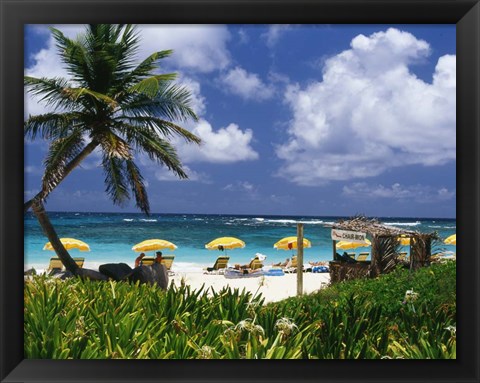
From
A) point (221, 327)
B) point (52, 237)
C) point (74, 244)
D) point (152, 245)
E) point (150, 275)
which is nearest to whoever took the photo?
point (221, 327)

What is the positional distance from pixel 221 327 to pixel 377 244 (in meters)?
4.29

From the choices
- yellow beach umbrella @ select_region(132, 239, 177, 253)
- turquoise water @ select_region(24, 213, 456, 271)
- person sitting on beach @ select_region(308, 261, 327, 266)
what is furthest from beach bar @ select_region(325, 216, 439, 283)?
person sitting on beach @ select_region(308, 261, 327, 266)

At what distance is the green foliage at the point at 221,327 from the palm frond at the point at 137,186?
157 centimetres

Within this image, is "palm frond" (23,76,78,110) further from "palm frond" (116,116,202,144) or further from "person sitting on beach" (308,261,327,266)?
"person sitting on beach" (308,261,327,266)

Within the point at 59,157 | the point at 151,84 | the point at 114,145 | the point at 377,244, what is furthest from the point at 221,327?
the point at 377,244

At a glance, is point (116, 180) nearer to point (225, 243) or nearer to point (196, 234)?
point (225, 243)

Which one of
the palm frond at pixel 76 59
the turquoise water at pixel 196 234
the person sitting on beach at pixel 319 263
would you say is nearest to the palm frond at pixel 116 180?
the palm frond at pixel 76 59

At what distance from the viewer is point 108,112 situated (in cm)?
422

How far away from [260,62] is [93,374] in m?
5.55

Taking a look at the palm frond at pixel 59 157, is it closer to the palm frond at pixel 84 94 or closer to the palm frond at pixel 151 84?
the palm frond at pixel 84 94

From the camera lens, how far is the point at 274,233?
47.6ft

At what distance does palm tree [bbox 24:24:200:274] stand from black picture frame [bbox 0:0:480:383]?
4.40 ft

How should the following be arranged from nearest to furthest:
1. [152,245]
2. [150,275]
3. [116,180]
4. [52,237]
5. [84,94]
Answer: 1. [84,94]
2. [150,275]
3. [52,237]
4. [116,180]
5. [152,245]
